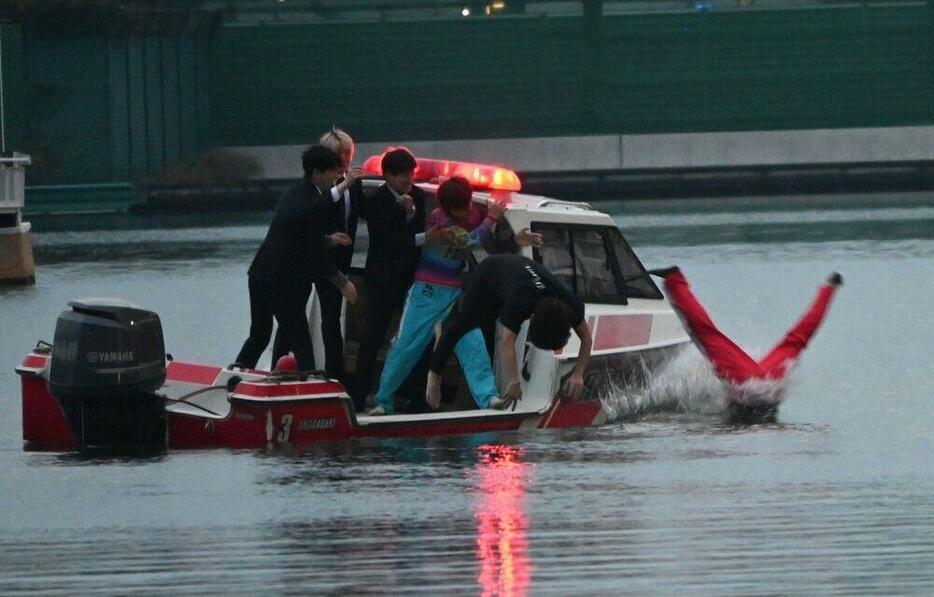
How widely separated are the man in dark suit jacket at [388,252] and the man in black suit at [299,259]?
27 centimetres

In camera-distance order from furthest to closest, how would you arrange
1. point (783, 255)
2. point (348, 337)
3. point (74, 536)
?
point (783, 255), point (348, 337), point (74, 536)

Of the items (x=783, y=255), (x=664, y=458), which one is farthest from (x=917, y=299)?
(x=664, y=458)

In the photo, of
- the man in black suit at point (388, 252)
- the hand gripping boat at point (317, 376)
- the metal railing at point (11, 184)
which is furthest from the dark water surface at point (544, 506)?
the metal railing at point (11, 184)

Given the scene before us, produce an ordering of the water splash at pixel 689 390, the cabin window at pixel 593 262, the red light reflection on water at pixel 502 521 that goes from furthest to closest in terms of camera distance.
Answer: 1. the water splash at pixel 689 390
2. the cabin window at pixel 593 262
3. the red light reflection on water at pixel 502 521

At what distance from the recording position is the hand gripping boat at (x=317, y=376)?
514 inches

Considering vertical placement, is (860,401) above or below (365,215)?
below

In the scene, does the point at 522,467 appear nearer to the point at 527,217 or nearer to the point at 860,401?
the point at 527,217

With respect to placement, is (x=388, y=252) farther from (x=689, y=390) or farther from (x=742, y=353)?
(x=742, y=353)

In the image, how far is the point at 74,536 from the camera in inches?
447

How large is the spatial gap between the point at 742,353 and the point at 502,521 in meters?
4.82

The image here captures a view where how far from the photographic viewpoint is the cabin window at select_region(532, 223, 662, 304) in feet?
48.7

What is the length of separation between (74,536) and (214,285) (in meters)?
19.7

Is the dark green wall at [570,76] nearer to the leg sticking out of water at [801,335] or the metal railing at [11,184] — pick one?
the metal railing at [11,184]

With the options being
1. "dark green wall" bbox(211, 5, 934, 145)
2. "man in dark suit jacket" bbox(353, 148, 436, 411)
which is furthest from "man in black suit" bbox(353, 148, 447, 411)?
"dark green wall" bbox(211, 5, 934, 145)
